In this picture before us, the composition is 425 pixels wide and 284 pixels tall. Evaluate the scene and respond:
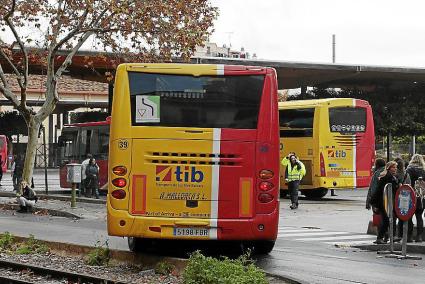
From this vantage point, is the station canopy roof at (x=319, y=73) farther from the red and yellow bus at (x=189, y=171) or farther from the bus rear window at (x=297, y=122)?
the red and yellow bus at (x=189, y=171)

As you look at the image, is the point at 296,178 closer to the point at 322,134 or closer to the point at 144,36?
the point at 322,134

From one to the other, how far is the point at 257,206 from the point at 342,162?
19.5 m

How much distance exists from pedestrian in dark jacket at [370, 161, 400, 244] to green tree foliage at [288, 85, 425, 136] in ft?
92.3

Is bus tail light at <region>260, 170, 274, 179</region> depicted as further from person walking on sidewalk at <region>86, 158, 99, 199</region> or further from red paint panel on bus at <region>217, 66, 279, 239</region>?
person walking on sidewalk at <region>86, 158, 99, 199</region>

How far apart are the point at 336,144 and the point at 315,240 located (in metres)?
13.6

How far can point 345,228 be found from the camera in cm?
2066

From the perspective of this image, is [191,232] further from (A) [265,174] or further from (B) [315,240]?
(B) [315,240]

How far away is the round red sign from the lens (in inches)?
537

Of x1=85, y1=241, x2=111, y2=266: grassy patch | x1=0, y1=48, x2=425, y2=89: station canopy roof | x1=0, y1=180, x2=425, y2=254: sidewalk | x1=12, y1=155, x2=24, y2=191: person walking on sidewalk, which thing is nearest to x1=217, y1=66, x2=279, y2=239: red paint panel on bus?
x1=85, y1=241, x2=111, y2=266: grassy patch

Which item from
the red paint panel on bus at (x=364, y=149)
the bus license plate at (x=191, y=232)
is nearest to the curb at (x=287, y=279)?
the bus license plate at (x=191, y=232)

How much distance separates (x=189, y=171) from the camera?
11789 millimetres

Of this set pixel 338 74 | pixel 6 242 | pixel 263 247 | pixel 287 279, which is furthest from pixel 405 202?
pixel 338 74

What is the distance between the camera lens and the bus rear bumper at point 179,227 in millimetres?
11711

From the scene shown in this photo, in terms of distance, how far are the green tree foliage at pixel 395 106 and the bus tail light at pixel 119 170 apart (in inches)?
1305
